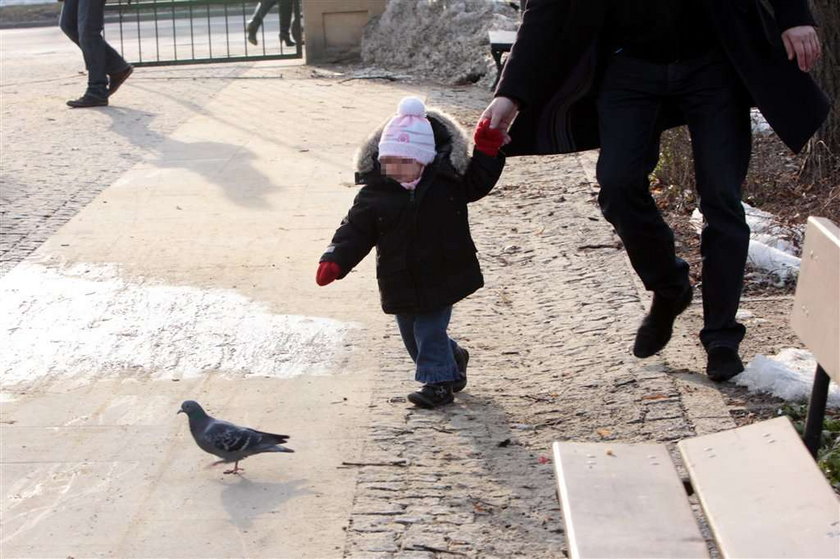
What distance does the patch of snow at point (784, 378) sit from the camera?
14.8ft

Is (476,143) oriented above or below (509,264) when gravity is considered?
above

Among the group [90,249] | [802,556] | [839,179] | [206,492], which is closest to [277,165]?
[90,249]

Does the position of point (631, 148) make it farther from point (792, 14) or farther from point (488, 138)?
point (792, 14)

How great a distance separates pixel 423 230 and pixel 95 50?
7669 millimetres

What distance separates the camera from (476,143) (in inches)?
183

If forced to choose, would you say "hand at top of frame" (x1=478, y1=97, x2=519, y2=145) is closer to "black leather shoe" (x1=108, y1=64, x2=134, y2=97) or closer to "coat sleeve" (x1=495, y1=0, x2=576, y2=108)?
"coat sleeve" (x1=495, y1=0, x2=576, y2=108)

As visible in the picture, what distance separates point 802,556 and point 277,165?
22.6ft

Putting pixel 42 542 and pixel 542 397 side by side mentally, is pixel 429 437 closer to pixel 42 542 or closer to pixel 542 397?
pixel 542 397

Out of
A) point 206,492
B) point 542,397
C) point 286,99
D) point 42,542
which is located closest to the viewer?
point 42,542

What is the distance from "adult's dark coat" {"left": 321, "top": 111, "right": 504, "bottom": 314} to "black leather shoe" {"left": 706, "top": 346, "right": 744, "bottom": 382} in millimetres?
911

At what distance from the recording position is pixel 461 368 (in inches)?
198

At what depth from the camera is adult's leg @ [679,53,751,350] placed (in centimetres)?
448

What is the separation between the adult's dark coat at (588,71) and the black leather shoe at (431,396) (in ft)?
3.03

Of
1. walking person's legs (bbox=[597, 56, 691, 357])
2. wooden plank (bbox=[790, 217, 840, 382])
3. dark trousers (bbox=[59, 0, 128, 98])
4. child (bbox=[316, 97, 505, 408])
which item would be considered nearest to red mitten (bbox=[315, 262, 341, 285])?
child (bbox=[316, 97, 505, 408])
